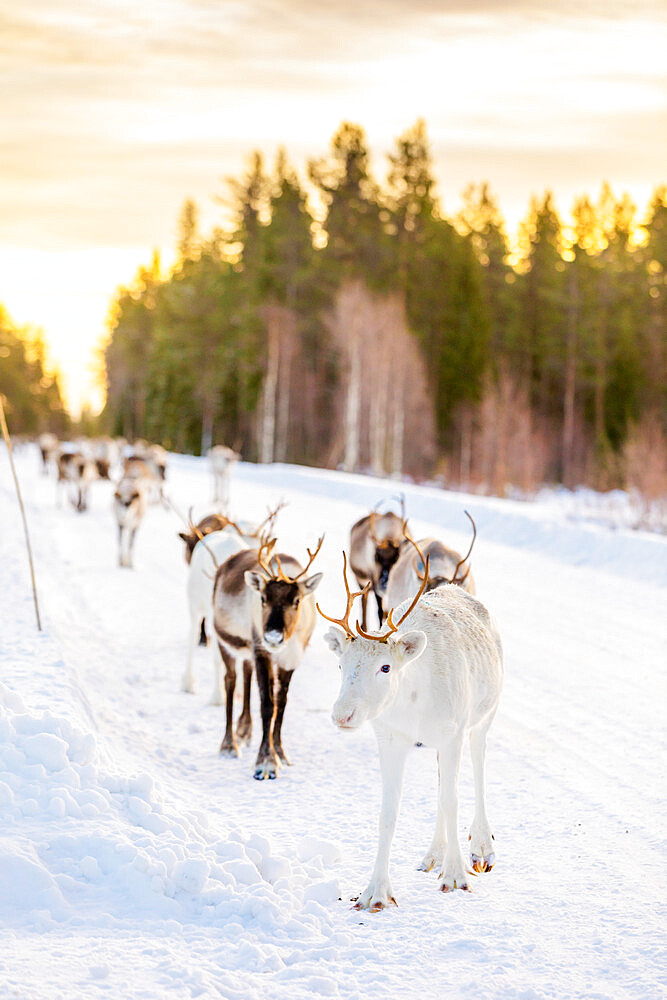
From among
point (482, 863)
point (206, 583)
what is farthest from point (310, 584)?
point (482, 863)

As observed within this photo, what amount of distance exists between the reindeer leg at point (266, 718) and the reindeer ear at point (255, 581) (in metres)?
0.53

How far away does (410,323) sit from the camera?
52156 mm

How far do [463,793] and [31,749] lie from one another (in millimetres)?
2607

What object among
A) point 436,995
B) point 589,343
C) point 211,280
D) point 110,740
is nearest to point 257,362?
point 211,280

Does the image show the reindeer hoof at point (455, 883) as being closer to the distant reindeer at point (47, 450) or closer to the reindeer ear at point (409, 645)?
the reindeer ear at point (409, 645)

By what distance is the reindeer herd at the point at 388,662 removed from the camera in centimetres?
460

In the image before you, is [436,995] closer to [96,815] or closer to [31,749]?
[96,815]

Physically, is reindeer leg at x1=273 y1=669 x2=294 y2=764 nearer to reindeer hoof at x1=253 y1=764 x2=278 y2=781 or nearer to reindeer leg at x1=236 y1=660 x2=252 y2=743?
reindeer hoof at x1=253 y1=764 x2=278 y2=781

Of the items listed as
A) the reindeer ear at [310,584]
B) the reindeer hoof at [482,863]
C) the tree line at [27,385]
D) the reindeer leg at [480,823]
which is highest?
the tree line at [27,385]

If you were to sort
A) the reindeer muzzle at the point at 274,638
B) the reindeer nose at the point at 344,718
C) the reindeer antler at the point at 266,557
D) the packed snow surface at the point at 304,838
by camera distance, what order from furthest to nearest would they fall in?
the reindeer antler at the point at 266,557 → the reindeer muzzle at the point at 274,638 → the reindeer nose at the point at 344,718 → the packed snow surface at the point at 304,838

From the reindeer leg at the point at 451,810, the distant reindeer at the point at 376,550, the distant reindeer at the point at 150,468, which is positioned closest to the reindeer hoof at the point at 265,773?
the reindeer leg at the point at 451,810

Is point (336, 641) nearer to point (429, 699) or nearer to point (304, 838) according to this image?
point (429, 699)

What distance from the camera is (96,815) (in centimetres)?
516

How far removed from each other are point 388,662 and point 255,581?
2.51 metres
